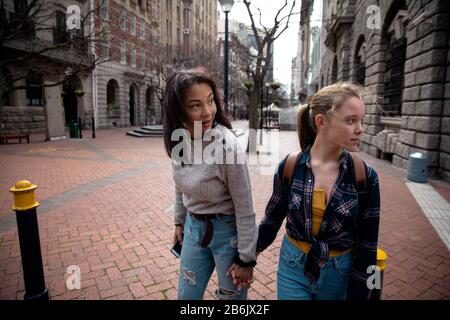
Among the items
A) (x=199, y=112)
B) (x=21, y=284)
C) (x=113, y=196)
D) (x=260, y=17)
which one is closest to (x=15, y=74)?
(x=260, y=17)

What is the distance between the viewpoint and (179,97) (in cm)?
167

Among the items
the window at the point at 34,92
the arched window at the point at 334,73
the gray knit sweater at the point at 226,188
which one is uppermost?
the arched window at the point at 334,73

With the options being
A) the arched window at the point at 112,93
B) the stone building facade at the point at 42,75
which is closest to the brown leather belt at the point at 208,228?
the stone building facade at the point at 42,75

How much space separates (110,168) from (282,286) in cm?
842

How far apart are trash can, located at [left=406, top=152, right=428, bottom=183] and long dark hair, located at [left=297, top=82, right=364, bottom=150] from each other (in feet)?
22.9

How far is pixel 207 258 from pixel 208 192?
1.43 feet

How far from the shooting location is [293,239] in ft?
5.65

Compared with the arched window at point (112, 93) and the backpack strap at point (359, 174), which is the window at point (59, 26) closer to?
the arched window at point (112, 93)

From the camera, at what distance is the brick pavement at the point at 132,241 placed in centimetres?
300

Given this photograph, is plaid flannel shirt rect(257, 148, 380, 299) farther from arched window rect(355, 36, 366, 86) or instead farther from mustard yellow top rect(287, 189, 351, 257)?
arched window rect(355, 36, 366, 86)

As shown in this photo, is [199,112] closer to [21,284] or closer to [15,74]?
[21,284]

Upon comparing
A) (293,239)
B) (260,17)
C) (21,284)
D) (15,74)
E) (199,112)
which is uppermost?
(260,17)

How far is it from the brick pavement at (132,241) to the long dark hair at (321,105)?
1762mm

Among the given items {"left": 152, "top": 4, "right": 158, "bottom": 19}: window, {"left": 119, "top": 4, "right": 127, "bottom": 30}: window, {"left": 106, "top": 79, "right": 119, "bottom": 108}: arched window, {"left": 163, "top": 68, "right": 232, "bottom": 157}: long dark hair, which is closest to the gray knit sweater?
{"left": 163, "top": 68, "right": 232, "bottom": 157}: long dark hair
